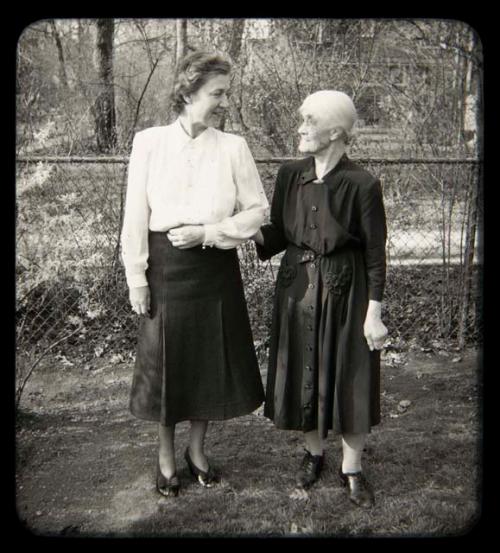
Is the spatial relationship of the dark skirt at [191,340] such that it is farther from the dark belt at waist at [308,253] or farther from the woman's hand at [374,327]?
the woman's hand at [374,327]

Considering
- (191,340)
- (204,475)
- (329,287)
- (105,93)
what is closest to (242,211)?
(329,287)

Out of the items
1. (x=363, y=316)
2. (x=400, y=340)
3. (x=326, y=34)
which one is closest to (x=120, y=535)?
(x=363, y=316)

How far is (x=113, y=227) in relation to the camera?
5184mm

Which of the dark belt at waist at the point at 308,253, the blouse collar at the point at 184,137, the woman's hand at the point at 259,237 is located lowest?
the dark belt at waist at the point at 308,253

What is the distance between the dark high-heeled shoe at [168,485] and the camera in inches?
130

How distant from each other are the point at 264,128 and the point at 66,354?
2.75 meters

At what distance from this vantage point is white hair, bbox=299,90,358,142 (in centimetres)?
289

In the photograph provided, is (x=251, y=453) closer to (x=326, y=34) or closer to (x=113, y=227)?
(x=113, y=227)

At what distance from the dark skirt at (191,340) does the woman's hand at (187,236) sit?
63 millimetres

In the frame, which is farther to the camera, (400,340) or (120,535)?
(400,340)

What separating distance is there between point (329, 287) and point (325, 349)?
0.30 m

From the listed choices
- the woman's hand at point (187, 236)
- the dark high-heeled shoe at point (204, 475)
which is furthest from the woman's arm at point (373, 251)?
the dark high-heeled shoe at point (204, 475)

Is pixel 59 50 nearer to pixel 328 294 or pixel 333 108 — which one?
pixel 333 108

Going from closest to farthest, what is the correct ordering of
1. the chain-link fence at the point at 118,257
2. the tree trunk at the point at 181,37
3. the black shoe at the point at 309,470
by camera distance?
the black shoe at the point at 309,470 → the chain-link fence at the point at 118,257 → the tree trunk at the point at 181,37
